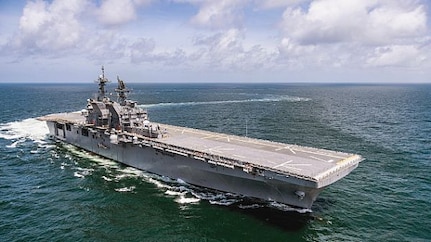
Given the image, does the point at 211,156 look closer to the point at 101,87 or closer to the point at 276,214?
the point at 276,214

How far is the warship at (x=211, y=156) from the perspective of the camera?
24.2 m

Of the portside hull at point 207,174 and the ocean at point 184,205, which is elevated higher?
the portside hull at point 207,174

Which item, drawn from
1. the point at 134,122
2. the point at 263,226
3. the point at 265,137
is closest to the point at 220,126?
the point at 265,137

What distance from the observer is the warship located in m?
24.2

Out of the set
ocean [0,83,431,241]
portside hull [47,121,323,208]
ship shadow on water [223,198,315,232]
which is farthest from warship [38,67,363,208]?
ocean [0,83,431,241]

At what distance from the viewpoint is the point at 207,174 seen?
28547 mm

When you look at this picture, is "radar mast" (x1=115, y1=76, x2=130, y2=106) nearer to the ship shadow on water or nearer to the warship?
the warship

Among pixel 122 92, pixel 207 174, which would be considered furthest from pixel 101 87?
pixel 207 174

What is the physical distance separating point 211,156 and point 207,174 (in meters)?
1.93

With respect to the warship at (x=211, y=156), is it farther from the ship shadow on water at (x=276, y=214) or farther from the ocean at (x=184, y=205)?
the ocean at (x=184, y=205)

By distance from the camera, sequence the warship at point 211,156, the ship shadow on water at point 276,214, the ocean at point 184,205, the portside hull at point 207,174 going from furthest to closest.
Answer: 1. the warship at point 211,156
2. the portside hull at point 207,174
3. the ship shadow on water at point 276,214
4. the ocean at point 184,205

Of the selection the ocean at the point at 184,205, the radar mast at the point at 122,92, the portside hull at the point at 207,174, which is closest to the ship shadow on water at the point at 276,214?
the ocean at the point at 184,205

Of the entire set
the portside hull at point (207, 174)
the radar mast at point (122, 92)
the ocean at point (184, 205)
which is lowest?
the ocean at point (184, 205)

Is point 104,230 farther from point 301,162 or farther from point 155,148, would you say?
point 301,162
